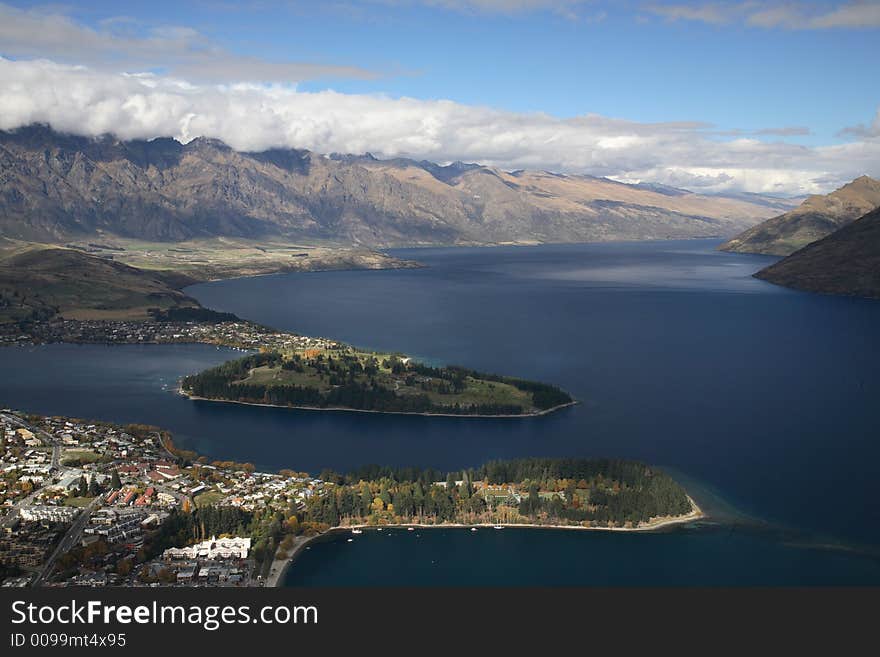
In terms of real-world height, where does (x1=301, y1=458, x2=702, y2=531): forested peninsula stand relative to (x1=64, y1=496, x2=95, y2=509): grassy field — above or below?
above

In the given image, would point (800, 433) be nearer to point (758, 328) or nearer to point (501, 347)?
point (501, 347)

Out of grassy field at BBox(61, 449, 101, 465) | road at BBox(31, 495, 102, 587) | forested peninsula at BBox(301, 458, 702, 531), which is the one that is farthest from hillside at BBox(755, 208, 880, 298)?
road at BBox(31, 495, 102, 587)

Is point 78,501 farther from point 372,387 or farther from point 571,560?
point 372,387

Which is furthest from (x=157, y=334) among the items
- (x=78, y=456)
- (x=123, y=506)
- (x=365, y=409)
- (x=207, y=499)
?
(x=207, y=499)

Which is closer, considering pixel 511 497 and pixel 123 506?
pixel 123 506

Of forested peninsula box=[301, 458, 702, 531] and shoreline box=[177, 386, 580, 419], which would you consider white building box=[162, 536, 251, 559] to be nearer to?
forested peninsula box=[301, 458, 702, 531]
